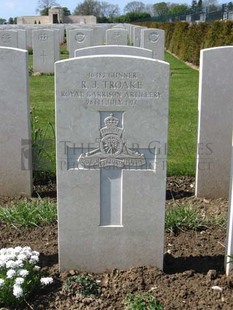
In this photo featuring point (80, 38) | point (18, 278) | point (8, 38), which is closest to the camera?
point (18, 278)

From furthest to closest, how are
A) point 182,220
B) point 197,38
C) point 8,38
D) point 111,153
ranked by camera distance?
point 197,38 < point 8,38 < point 182,220 < point 111,153

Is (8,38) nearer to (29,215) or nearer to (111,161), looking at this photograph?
(29,215)

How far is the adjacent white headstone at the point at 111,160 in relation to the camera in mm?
3139

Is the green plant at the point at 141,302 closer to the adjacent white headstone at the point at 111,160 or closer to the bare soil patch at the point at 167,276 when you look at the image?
the bare soil patch at the point at 167,276

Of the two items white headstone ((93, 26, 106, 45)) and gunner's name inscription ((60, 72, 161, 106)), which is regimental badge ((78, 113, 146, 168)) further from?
white headstone ((93, 26, 106, 45))

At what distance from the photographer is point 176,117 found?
358 inches

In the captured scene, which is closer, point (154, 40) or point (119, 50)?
point (119, 50)

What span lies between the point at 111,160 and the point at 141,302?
906 mm

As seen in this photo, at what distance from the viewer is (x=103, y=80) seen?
315 centimetres

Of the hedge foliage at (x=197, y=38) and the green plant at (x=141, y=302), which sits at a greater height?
the hedge foliage at (x=197, y=38)

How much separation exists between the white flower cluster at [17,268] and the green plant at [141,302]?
493 mm

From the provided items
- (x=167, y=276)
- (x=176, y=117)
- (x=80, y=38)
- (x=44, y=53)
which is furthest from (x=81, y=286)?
(x=80, y=38)

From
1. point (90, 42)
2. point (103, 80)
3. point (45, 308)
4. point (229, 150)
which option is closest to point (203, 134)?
point (229, 150)

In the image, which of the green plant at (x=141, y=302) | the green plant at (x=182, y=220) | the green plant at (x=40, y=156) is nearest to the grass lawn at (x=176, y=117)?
the green plant at (x=40, y=156)
